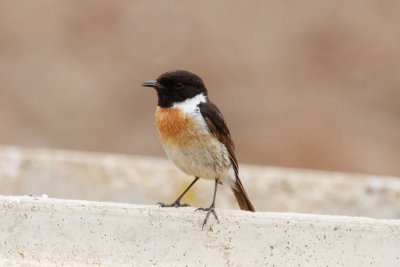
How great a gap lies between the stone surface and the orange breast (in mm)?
1362

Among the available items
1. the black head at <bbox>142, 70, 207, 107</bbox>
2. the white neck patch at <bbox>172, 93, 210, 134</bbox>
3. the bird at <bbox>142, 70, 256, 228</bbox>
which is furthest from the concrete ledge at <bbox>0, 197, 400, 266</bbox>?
the black head at <bbox>142, 70, 207, 107</bbox>

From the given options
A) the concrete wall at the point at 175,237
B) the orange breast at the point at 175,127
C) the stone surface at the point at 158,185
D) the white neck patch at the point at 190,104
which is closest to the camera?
the concrete wall at the point at 175,237

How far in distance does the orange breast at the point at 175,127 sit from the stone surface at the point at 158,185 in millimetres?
1362

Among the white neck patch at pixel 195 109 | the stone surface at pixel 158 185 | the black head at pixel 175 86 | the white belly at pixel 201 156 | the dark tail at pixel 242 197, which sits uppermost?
the black head at pixel 175 86

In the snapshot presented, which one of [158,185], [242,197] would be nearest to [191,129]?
[242,197]

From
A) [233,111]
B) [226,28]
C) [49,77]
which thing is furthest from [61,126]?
[226,28]

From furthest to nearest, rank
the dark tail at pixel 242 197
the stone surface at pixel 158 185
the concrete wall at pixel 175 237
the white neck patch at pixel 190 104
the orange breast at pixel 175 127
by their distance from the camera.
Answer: the stone surface at pixel 158 185, the dark tail at pixel 242 197, the white neck patch at pixel 190 104, the orange breast at pixel 175 127, the concrete wall at pixel 175 237

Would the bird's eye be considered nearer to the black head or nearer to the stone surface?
the black head

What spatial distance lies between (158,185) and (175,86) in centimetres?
142

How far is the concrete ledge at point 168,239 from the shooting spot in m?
3.17

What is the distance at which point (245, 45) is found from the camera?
1438 centimetres

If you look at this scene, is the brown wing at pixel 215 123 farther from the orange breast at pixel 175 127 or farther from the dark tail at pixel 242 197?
the dark tail at pixel 242 197

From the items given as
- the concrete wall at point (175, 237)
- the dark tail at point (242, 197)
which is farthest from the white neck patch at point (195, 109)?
the concrete wall at point (175, 237)

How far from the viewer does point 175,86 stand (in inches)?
164
